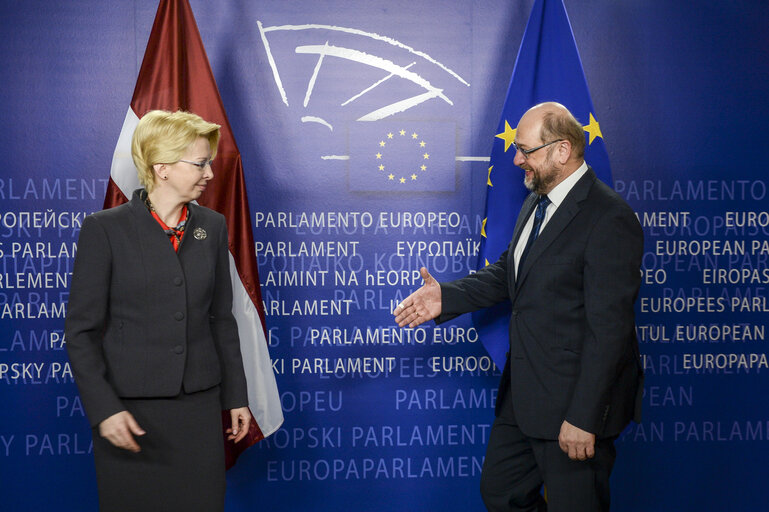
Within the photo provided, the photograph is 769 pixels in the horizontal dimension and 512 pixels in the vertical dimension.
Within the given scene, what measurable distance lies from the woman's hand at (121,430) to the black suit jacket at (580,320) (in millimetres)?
1127

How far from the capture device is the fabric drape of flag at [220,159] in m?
2.46

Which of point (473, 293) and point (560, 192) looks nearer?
point (560, 192)

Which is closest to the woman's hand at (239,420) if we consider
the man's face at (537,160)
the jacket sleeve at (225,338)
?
the jacket sleeve at (225,338)

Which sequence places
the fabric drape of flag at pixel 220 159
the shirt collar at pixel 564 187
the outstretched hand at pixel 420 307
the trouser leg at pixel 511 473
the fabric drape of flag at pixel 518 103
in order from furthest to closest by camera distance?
1. the fabric drape of flag at pixel 518 103
2. the fabric drape of flag at pixel 220 159
3. the outstretched hand at pixel 420 307
4. the trouser leg at pixel 511 473
5. the shirt collar at pixel 564 187

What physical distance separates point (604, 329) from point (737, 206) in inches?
62.4

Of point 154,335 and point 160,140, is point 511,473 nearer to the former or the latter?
point 154,335

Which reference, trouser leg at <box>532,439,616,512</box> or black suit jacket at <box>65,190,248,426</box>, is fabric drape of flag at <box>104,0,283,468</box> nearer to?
black suit jacket at <box>65,190,248,426</box>

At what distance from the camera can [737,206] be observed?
2.97 metres

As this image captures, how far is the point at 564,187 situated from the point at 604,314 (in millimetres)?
445

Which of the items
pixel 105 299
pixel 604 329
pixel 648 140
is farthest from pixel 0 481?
pixel 648 140

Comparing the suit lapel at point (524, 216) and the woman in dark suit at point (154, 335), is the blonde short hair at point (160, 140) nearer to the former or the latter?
the woman in dark suit at point (154, 335)

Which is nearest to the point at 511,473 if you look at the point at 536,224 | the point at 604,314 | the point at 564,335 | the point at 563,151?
the point at 564,335

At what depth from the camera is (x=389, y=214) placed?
2871mm

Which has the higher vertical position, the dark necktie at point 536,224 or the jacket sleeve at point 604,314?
the dark necktie at point 536,224
